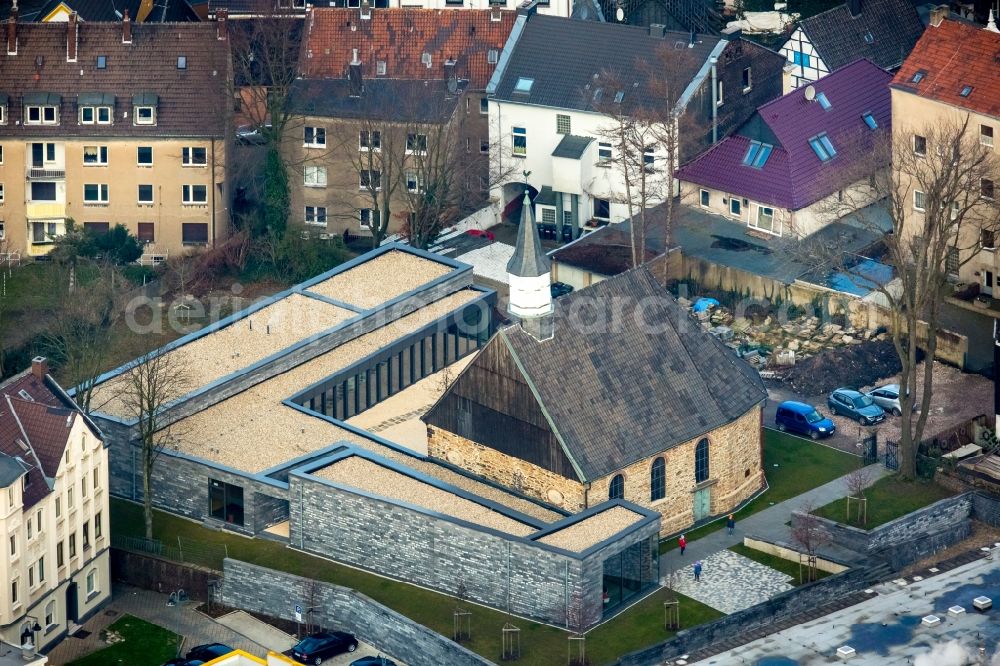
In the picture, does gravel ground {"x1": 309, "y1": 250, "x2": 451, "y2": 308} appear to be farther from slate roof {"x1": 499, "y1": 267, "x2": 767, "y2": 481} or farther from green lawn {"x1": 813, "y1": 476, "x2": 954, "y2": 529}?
green lawn {"x1": 813, "y1": 476, "x2": 954, "y2": 529}

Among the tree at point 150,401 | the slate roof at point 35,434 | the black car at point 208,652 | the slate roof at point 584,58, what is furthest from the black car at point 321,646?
the slate roof at point 584,58

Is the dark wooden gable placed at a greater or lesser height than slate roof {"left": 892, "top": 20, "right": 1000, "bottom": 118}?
lesser

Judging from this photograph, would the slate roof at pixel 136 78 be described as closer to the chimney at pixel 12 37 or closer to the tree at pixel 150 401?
the chimney at pixel 12 37

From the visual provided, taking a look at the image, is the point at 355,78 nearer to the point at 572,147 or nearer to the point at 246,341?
the point at 572,147

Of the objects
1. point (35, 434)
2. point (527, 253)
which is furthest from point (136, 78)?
point (527, 253)

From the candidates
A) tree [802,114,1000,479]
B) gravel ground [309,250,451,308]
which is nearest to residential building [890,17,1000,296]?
tree [802,114,1000,479]

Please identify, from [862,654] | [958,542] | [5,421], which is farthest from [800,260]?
[5,421]
